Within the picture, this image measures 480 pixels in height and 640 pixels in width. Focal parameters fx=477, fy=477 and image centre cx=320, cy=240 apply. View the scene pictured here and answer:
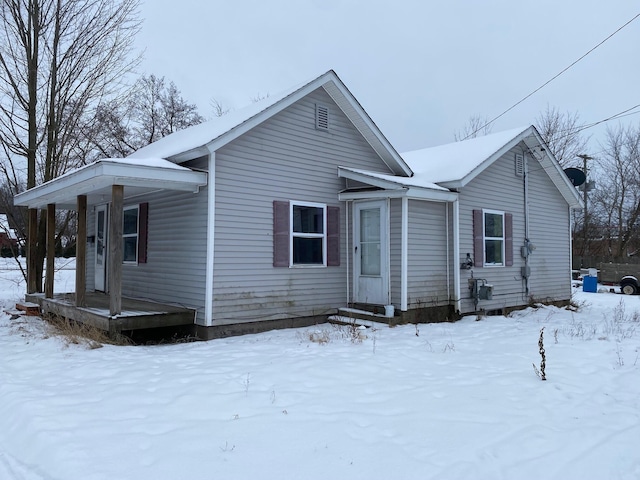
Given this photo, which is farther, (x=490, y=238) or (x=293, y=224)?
(x=490, y=238)

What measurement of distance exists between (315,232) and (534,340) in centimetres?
441

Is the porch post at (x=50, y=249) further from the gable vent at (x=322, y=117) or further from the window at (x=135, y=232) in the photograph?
the gable vent at (x=322, y=117)

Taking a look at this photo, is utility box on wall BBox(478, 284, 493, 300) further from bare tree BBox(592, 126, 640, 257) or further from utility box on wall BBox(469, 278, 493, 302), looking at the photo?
bare tree BBox(592, 126, 640, 257)

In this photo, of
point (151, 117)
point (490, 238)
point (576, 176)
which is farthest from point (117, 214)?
point (151, 117)

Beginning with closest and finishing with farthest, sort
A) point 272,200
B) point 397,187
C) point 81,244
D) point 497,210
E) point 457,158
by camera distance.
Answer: point 81,244 < point 272,200 < point 397,187 < point 497,210 < point 457,158

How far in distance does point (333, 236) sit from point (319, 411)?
584 centimetres

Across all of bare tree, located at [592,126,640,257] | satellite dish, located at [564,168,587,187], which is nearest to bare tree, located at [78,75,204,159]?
satellite dish, located at [564,168,587,187]

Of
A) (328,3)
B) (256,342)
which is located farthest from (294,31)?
(256,342)

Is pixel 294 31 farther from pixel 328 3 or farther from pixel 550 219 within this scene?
pixel 550 219

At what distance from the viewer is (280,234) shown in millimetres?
8922

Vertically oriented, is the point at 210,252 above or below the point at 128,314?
above

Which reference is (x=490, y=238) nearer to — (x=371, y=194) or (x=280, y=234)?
(x=371, y=194)

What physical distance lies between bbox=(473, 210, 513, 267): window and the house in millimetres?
46

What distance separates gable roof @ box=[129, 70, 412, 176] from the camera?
807 centimetres
